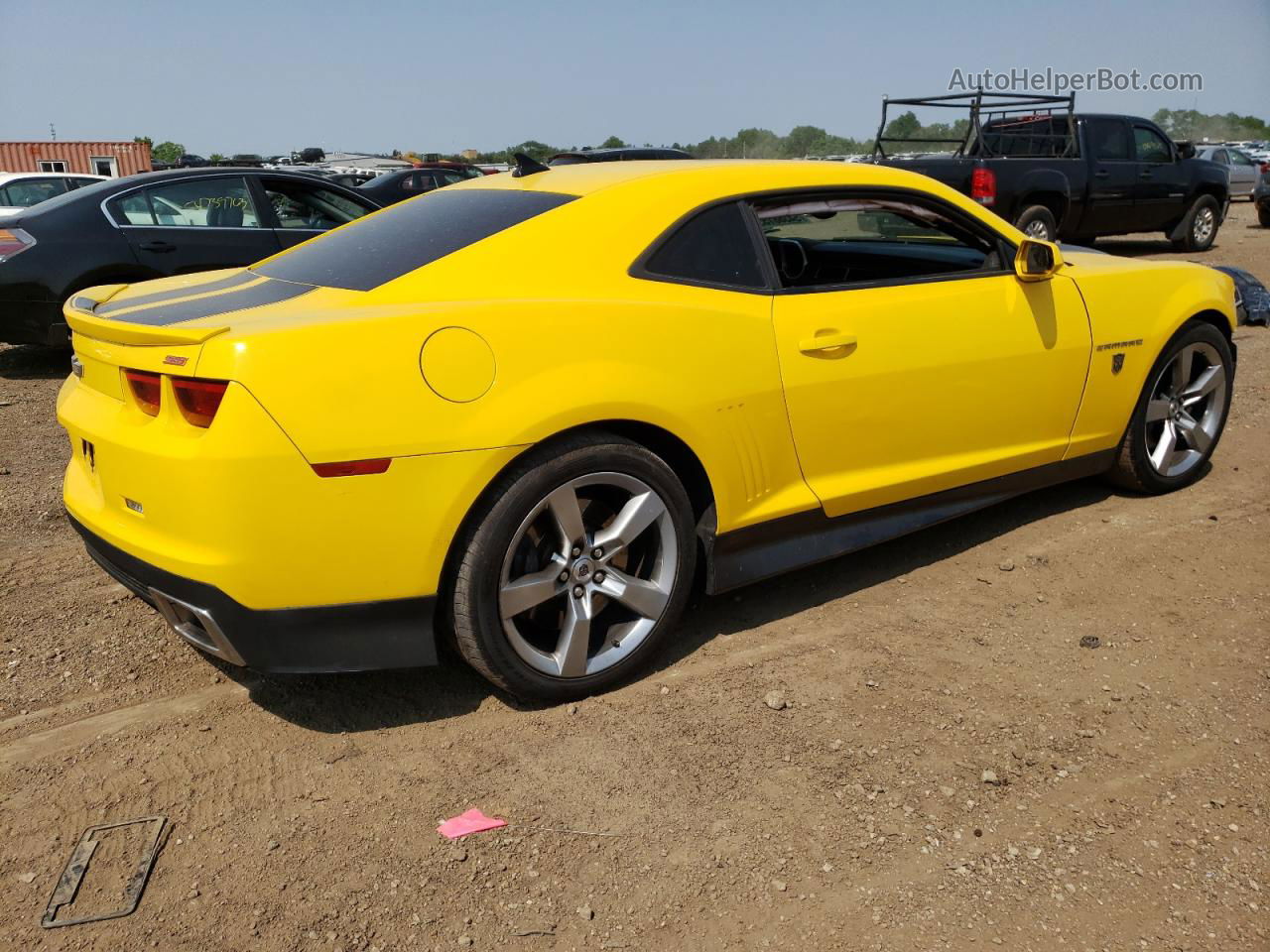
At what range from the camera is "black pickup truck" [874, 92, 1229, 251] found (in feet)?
40.3

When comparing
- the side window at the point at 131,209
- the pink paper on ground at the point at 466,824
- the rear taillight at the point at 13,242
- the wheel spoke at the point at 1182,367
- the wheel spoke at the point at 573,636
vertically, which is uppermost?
the side window at the point at 131,209

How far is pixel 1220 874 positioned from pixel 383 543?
2084 mm

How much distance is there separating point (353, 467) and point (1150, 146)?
14.2 meters

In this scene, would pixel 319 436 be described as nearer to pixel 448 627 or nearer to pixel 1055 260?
pixel 448 627

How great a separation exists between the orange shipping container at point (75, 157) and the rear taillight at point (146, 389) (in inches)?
1577

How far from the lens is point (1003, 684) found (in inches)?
127

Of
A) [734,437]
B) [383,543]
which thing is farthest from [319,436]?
[734,437]

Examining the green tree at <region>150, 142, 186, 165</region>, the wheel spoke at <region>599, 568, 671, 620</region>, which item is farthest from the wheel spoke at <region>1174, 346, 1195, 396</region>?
the green tree at <region>150, 142, 186, 165</region>

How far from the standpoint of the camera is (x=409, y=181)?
17.0 m

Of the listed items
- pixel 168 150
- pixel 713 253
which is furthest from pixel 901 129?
pixel 168 150

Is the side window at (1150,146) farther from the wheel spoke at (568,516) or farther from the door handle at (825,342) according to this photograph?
→ the wheel spoke at (568,516)

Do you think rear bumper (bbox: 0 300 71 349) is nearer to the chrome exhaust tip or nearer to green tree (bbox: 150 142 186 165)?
the chrome exhaust tip

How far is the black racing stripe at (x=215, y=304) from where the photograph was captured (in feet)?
9.50

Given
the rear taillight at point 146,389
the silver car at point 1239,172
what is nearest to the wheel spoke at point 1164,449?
the rear taillight at point 146,389
